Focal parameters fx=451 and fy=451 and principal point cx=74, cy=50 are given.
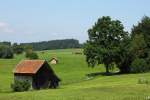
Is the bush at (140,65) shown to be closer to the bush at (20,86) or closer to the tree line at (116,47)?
the tree line at (116,47)

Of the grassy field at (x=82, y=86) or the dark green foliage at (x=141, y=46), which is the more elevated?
the dark green foliage at (x=141, y=46)

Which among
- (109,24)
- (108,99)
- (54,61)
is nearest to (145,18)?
(109,24)

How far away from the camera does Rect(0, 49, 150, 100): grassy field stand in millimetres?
35844

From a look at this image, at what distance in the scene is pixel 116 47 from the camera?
97.2 metres

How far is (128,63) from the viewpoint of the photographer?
9838 cm

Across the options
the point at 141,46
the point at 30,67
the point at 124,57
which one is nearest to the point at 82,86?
the point at 30,67

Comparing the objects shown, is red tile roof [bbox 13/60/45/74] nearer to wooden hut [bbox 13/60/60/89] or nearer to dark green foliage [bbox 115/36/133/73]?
wooden hut [bbox 13/60/60/89]

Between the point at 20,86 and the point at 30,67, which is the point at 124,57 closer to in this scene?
the point at 30,67

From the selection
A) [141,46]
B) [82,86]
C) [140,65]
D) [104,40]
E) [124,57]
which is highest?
[104,40]

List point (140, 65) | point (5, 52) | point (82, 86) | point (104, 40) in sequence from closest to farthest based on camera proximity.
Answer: point (82, 86) < point (140, 65) < point (104, 40) < point (5, 52)

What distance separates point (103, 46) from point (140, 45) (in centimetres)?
818

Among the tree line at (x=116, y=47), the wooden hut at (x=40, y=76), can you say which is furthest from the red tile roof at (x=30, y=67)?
the tree line at (x=116, y=47)

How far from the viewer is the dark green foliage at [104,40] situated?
3829 inches

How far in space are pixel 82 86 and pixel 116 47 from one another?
37.2m
